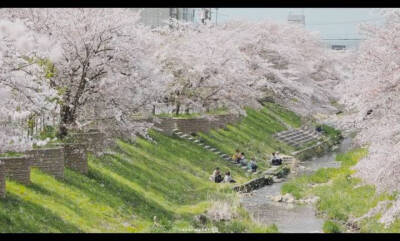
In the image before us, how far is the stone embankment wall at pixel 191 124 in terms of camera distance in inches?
1094

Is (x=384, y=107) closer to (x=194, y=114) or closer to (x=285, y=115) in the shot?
(x=194, y=114)

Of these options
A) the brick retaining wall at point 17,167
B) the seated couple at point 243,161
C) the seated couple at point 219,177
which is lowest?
the seated couple at point 243,161

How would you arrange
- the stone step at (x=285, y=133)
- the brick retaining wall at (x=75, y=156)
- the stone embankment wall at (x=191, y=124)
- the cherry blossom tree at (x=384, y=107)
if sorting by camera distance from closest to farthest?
the cherry blossom tree at (x=384, y=107), the brick retaining wall at (x=75, y=156), the stone embankment wall at (x=191, y=124), the stone step at (x=285, y=133)

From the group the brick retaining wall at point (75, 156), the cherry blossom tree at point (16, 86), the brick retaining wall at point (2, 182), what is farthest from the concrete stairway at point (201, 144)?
the cherry blossom tree at point (16, 86)

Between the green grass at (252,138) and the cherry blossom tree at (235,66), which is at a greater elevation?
the cherry blossom tree at (235,66)

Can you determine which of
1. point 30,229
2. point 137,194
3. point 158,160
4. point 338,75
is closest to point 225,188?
point 158,160

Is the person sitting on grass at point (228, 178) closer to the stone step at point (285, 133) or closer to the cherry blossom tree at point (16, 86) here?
the cherry blossom tree at point (16, 86)

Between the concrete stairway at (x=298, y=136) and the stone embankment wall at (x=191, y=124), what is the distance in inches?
307

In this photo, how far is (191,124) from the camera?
98.4 feet

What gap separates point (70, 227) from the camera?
1346 centimetres

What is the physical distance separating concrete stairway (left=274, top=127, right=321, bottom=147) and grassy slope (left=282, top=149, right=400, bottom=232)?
12.3m

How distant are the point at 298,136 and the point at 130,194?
1080 inches

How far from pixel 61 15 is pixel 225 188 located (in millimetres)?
9496

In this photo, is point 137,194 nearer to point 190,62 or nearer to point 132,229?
point 132,229
